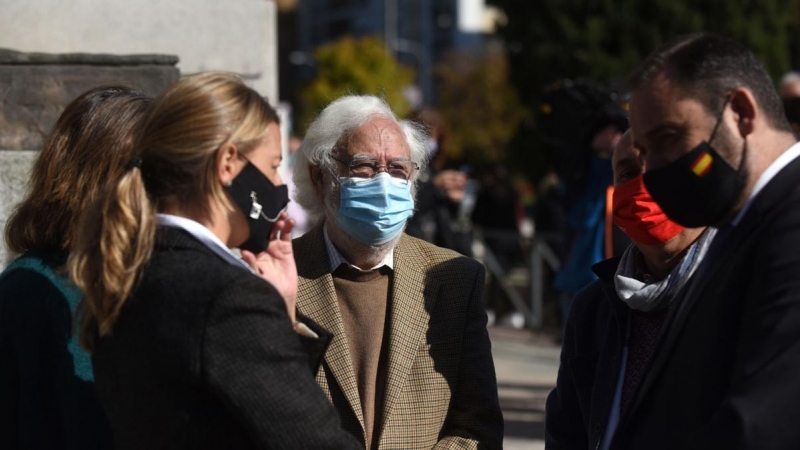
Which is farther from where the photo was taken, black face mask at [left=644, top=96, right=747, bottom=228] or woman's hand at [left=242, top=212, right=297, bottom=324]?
woman's hand at [left=242, top=212, right=297, bottom=324]

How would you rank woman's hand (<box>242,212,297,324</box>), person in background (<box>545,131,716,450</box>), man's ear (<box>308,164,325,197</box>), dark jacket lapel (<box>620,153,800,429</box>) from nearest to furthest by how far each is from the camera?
dark jacket lapel (<box>620,153,800,429</box>)
woman's hand (<box>242,212,297,324</box>)
person in background (<box>545,131,716,450</box>)
man's ear (<box>308,164,325,197</box>)

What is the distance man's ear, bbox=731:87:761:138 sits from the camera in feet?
7.26

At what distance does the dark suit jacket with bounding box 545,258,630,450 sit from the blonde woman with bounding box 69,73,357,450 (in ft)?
2.82

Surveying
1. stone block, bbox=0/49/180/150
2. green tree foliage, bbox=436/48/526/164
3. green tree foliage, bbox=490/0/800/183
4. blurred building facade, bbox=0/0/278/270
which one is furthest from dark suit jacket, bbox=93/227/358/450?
green tree foliage, bbox=436/48/526/164

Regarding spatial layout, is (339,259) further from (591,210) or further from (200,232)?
(591,210)

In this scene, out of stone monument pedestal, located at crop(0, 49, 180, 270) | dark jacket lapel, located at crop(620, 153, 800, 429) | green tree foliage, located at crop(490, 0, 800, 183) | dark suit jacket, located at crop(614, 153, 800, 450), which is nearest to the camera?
dark suit jacket, located at crop(614, 153, 800, 450)

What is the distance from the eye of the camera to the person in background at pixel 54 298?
2.68m

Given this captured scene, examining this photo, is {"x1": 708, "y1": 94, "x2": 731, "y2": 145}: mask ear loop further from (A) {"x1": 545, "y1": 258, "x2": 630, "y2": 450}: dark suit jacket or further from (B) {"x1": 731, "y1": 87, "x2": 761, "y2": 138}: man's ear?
(A) {"x1": 545, "y1": 258, "x2": 630, "y2": 450}: dark suit jacket

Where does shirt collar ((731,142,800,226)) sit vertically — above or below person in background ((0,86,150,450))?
above

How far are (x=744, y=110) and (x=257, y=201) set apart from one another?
102 centimetres

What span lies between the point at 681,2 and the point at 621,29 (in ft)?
4.29

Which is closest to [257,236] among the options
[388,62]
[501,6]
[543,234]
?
[543,234]

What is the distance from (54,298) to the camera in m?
2.70

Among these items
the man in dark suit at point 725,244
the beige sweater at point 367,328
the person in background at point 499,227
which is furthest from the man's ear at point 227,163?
the person in background at point 499,227
